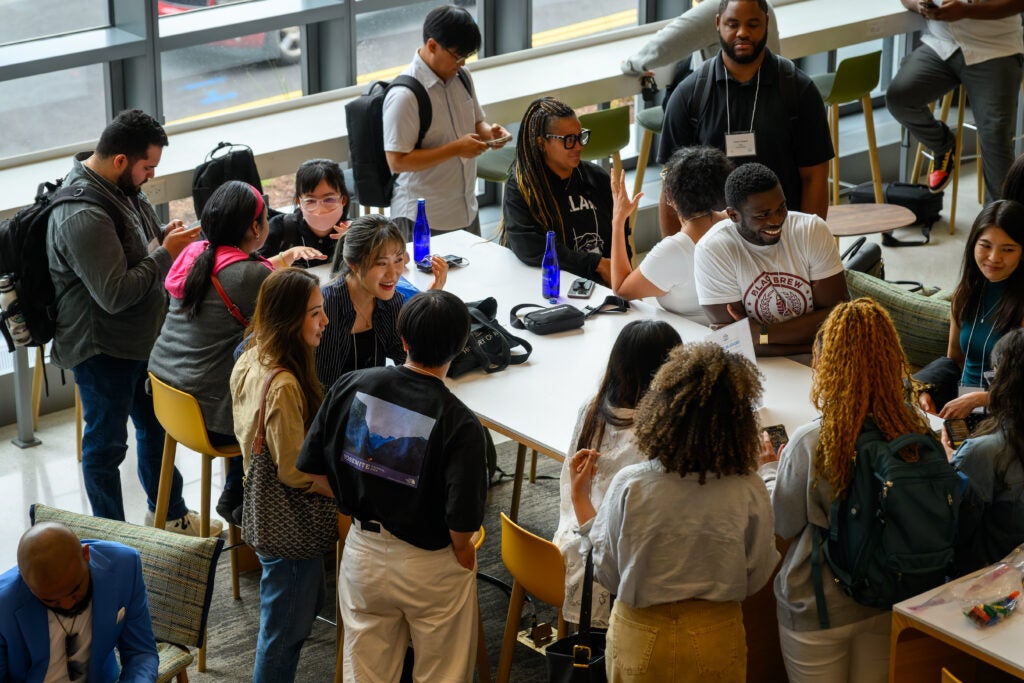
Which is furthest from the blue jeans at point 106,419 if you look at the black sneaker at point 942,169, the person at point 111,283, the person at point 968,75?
the black sneaker at point 942,169

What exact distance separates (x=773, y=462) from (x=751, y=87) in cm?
229

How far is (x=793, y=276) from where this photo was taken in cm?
418

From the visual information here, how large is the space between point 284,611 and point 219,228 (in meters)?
1.26

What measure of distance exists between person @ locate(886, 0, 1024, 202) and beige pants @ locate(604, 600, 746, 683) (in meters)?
5.06

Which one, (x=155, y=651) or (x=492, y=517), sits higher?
(x=155, y=651)

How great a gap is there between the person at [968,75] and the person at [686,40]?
1.08m

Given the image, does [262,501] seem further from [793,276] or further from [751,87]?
[751,87]

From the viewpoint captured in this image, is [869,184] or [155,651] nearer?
[155,651]

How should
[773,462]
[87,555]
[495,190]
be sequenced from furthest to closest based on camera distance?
[495,190] → [773,462] → [87,555]

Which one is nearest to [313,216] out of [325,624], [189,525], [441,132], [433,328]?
[441,132]

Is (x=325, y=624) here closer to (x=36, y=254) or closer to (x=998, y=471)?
(x=36, y=254)

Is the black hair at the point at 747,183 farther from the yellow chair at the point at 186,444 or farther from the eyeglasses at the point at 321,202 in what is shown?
the yellow chair at the point at 186,444

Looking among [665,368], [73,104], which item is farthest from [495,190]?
[665,368]

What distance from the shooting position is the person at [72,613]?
3049 millimetres
